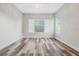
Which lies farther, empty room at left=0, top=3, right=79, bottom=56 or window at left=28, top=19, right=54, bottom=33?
empty room at left=0, top=3, right=79, bottom=56

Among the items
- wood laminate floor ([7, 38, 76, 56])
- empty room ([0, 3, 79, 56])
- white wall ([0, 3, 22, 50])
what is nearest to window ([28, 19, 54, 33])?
empty room ([0, 3, 79, 56])

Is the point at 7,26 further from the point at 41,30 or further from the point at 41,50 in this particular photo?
the point at 41,50

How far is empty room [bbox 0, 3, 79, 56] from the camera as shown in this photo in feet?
8.55

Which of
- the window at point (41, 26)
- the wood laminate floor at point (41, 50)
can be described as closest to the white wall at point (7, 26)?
the wood laminate floor at point (41, 50)

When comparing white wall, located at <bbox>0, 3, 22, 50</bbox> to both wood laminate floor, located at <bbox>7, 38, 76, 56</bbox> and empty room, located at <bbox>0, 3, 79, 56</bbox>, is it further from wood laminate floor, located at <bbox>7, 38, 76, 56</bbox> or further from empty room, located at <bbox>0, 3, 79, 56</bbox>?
wood laminate floor, located at <bbox>7, 38, 76, 56</bbox>

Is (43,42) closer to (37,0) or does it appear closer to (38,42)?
(38,42)

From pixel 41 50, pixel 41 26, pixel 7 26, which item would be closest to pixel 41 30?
pixel 41 26

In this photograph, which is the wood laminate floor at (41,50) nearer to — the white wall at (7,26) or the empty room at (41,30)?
the empty room at (41,30)

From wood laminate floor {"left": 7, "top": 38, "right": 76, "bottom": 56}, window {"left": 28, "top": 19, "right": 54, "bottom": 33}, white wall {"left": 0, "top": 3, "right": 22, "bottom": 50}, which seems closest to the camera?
wood laminate floor {"left": 7, "top": 38, "right": 76, "bottom": 56}

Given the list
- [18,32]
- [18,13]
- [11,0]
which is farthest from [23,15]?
[11,0]

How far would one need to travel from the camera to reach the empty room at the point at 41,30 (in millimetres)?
2607

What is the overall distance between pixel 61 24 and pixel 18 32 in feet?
5.86

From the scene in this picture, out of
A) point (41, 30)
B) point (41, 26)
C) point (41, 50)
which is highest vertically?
point (41, 26)

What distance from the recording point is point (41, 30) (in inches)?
102
